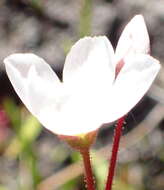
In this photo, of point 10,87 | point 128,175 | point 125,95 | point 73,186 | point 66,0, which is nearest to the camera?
point 125,95

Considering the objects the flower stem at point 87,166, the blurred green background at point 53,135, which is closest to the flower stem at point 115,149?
the flower stem at point 87,166

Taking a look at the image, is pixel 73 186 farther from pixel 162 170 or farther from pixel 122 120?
pixel 122 120

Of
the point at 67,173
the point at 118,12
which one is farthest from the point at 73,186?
the point at 118,12

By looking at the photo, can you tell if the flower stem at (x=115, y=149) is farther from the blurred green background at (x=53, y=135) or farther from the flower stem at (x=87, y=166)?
the blurred green background at (x=53, y=135)

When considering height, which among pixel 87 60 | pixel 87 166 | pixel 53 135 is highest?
pixel 87 60

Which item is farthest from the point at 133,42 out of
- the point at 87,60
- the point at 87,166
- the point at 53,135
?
the point at 53,135

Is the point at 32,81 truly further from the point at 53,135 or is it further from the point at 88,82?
the point at 53,135
